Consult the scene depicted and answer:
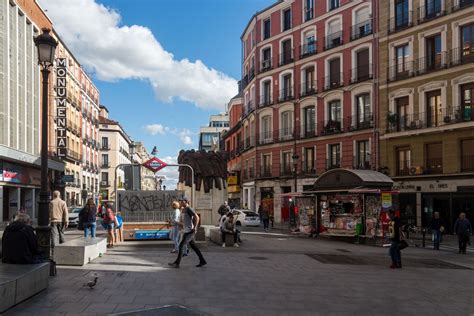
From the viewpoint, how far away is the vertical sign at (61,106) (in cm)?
4559

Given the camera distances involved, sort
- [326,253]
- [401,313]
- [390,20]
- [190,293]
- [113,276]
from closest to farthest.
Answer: [401,313]
[190,293]
[113,276]
[326,253]
[390,20]

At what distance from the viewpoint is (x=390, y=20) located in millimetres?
35094

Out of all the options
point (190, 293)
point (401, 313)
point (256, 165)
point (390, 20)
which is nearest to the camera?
point (401, 313)

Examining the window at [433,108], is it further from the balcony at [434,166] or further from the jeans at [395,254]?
the jeans at [395,254]

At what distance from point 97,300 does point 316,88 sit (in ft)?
120

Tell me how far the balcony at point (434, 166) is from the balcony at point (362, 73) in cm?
850

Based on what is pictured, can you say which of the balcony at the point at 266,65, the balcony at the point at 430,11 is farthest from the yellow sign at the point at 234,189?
the balcony at the point at 430,11

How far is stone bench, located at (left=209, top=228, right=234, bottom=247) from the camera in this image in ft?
61.0

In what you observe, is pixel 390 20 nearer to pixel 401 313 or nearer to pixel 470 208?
pixel 470 208

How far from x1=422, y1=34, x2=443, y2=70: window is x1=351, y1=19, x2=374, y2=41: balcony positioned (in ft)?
18.5

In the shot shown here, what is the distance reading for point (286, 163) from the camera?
148ft

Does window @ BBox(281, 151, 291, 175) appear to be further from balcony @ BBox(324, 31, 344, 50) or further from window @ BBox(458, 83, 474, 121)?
window @ BBox(458, 83, 474, 121)

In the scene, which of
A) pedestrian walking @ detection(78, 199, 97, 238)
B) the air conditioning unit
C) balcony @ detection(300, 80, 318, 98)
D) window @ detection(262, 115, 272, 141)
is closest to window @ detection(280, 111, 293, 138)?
window @ detection(262, 115, 272, 141)

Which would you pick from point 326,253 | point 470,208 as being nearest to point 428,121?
point 470,208
